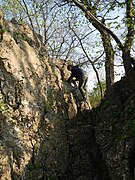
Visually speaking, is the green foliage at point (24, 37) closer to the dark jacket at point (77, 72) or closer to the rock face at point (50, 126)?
the rock face at point (50, 126)

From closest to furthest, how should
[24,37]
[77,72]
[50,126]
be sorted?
[50,126]
[24,37]
[77,72]

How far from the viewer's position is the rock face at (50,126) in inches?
412

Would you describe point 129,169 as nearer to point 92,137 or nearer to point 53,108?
point 92,137

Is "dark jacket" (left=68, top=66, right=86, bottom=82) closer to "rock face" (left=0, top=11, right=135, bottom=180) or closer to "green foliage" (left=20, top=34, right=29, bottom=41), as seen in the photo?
"rock face" (left=0, top=11, right=135, bottom=180)

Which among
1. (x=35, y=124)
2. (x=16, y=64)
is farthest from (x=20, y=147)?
(x=16, y=64)

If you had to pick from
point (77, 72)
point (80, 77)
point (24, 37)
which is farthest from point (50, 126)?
point (24, 37)

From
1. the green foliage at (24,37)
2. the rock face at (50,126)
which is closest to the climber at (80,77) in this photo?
the rock face at (50,126)

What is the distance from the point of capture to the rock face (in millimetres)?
10469

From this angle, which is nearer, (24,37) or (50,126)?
(50,126)

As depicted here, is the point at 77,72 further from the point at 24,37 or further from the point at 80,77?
the point at 24,37

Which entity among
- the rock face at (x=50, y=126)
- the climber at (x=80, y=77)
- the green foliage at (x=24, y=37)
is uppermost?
the green foliage at (x=24, y=37)

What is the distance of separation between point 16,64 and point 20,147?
3.79m

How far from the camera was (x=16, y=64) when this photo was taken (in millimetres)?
12836

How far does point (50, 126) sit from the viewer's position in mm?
13117
